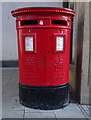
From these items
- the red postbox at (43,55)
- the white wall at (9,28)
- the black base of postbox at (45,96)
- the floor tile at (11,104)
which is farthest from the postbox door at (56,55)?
the white wall at (9,28)

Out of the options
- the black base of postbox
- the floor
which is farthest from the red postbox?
the floor

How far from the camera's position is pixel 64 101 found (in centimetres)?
312

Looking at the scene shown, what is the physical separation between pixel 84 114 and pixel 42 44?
4.91 ft

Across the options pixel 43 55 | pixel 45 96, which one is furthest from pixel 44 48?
pixel 45 96

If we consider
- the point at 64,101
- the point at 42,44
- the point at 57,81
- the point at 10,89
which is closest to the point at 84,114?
the point at 64,101

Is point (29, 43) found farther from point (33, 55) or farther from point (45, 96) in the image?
point (45, 96)

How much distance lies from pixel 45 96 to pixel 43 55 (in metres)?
0.79

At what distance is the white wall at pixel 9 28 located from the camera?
6609 mm

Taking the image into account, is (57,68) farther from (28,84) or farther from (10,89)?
(10,89)

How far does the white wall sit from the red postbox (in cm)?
389

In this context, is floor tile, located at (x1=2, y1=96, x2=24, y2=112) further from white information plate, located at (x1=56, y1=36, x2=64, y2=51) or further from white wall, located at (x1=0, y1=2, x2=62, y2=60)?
white wall, located at (x1=0, y1=2, x2=62, y2=60)

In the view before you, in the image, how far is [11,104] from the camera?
3.27 m

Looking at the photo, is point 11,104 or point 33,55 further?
point 11,104

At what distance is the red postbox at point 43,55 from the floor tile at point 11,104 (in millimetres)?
190
